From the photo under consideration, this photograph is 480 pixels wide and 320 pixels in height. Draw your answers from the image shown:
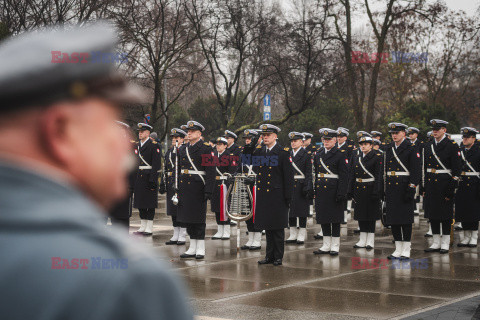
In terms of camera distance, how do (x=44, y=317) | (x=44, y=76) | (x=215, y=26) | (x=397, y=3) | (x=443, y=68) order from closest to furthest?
(x=44, y=317) → (x=44, y=76) → (x=215, y=26) → (x=397, y=3) → (x=443, y=68)

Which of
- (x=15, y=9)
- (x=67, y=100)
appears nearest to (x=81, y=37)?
(x=67, y=100)

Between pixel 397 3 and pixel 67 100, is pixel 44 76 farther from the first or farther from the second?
pixel 397 3

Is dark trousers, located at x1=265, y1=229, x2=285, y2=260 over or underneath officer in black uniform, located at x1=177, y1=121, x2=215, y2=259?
underneath

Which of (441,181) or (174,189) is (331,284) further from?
(441,181)

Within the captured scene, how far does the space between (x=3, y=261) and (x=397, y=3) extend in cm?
2771

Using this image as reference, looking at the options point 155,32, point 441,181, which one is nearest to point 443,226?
point 441,181

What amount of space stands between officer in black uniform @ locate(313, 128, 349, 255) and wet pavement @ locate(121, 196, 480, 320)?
0.35 m

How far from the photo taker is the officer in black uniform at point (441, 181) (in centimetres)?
1197

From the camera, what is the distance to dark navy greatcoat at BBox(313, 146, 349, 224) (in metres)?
11.7

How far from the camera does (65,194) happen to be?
1021 millimetres

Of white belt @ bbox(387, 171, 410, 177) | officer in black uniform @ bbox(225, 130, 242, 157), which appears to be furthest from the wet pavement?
officer in black uniform @ bbox(225, 130, 242, 157)

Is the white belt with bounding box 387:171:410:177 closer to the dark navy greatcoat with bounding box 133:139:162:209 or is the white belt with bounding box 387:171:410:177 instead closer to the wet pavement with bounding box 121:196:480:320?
the wet pavement with bounding box 121:196:480:320

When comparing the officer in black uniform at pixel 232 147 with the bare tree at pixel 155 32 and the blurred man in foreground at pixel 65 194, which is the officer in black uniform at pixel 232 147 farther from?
the blurred man in foreground at pixel 65 194

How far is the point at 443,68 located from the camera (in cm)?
3966
